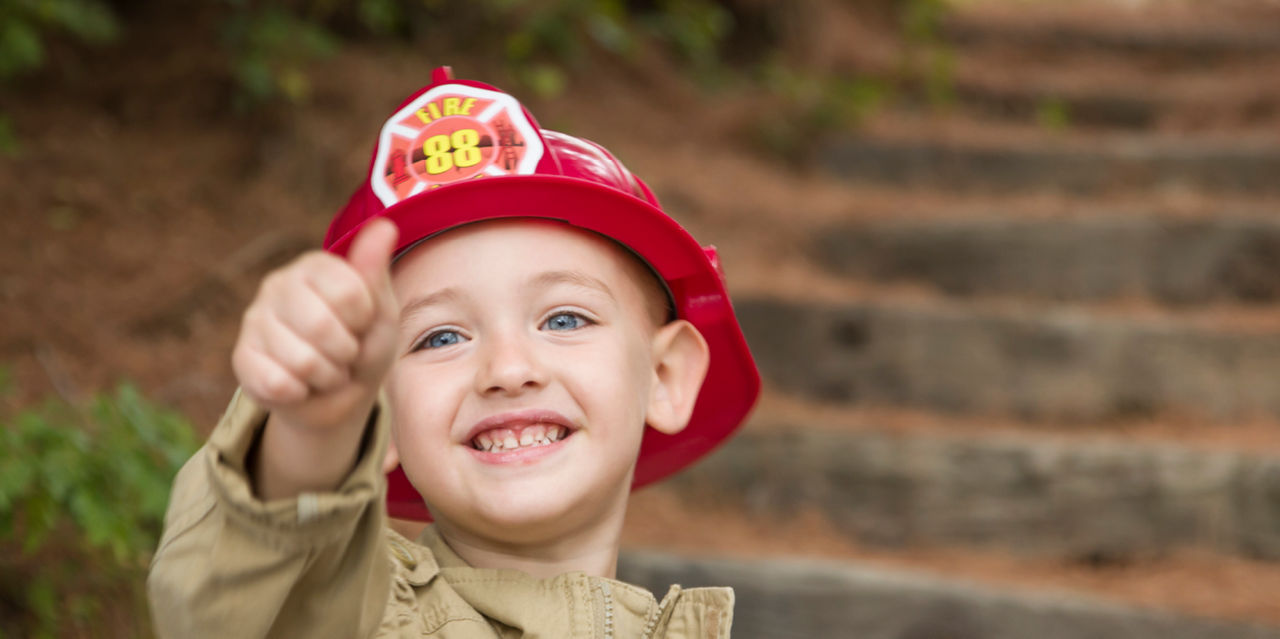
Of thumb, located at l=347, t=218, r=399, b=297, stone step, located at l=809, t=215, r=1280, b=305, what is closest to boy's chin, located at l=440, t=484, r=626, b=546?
thumb, located at l=347, t=218, r=399, b=297

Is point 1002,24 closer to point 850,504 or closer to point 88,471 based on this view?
point 850,504

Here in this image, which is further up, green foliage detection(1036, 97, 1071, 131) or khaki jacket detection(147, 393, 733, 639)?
green foliage detection(1036, 97, 1071, 131)

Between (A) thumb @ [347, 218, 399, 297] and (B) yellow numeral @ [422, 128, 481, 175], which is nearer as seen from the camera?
(A) thumb @ [347, 218, 399, 297]

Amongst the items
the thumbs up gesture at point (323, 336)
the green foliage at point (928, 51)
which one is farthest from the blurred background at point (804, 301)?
the thumbs up gesture at point (323, 336)

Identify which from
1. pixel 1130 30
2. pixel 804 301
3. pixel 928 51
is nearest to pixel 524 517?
pixel 804 301

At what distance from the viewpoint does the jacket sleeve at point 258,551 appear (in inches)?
42.8

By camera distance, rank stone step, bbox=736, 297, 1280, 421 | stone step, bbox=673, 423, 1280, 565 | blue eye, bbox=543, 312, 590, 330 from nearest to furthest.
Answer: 1. blue eye, bbox=543, 312, 590, 330
2. stone step, bbox=673, 423, 1280, 565
3. stone step, bbox=736, 297, 1280, 421

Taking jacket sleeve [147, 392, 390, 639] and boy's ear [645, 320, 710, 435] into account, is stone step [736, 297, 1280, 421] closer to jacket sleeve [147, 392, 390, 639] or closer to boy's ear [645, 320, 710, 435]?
boy's ear [645, 320, 710, 435]

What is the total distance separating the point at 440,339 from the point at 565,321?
6.6 inches

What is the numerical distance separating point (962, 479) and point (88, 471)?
241 centimetres

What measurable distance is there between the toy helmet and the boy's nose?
0.59 ft

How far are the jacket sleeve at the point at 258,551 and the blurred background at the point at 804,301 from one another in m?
0.97

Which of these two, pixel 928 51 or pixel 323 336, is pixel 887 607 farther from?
pixel 928 51

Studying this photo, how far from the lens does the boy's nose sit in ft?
4.79
